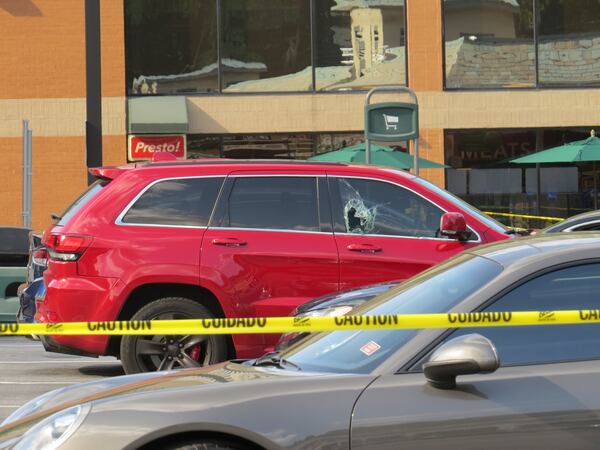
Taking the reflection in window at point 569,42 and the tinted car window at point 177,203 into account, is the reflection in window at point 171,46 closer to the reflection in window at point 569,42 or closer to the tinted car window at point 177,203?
the reflection in window at point 569,42

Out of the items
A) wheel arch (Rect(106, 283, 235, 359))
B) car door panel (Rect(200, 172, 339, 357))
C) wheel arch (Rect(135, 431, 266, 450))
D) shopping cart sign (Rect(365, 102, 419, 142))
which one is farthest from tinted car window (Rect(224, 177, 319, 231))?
shopping cart sign (Rect(365, 102, 419, 142))

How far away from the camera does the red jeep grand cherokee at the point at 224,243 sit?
899 centimetres

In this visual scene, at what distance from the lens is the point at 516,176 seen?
24.3m

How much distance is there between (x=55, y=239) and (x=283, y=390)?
530cm

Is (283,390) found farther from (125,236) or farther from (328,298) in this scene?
(125,236)

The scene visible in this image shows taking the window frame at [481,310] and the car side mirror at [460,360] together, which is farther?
the window frame at [481,310]

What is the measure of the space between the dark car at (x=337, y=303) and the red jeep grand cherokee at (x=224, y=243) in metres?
0.73

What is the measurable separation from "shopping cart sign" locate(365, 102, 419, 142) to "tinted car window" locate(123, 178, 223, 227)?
8.18 metres

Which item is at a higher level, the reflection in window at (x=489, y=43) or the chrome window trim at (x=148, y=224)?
the reflection in window at (x=489, y=43)

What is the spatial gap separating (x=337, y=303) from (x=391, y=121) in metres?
9.88

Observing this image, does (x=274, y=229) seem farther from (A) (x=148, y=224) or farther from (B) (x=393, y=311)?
(B) (x=393, y=311)

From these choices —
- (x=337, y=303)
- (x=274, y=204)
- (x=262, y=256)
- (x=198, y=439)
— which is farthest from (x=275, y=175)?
(x=198, y=439)

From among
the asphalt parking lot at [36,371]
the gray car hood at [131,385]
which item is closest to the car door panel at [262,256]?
the asphalt parking lot at [36,371]

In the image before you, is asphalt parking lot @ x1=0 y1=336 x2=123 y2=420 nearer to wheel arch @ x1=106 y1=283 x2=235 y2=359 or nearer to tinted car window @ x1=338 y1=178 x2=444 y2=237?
wheel arch @ x1=106 y1=283 x2=235 y2=359
